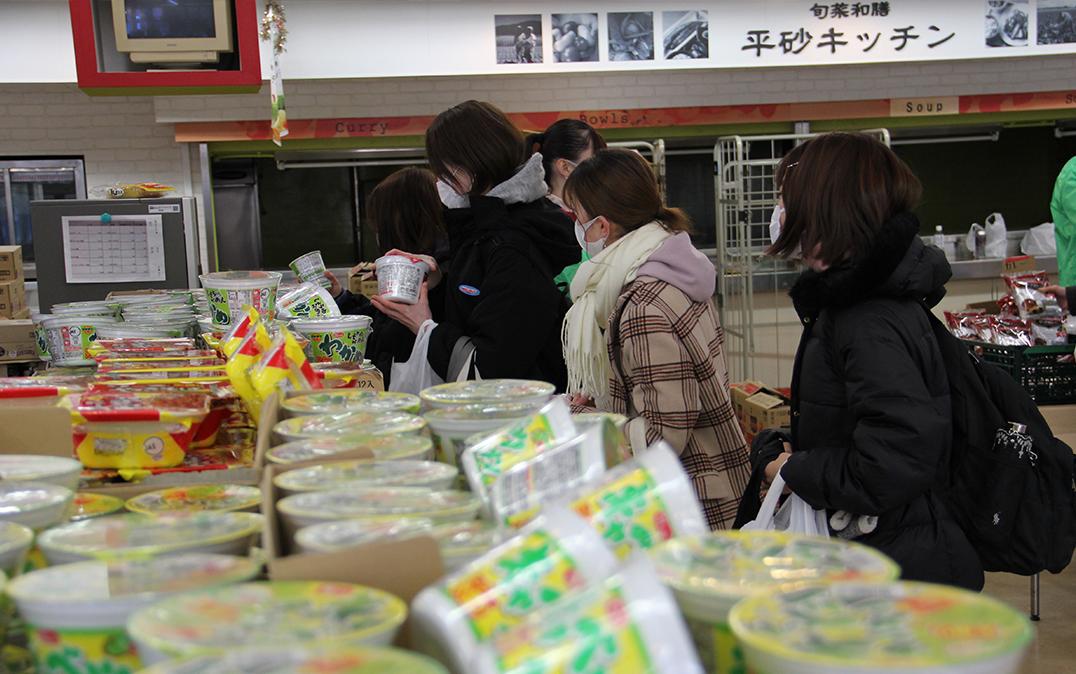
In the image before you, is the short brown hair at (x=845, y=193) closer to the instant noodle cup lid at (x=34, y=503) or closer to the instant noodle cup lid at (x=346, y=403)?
the instant noodle cup lid at (x=346, y=403)

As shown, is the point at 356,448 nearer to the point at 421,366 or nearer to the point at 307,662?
the point at 307,662

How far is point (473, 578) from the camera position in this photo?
0.83 m

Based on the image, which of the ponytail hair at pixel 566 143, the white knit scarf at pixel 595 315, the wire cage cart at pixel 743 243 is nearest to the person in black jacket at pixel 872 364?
the white knit scarf at pixel 595 315

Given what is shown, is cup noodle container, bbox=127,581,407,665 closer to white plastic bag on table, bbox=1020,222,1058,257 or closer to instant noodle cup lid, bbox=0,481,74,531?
instant noodle cup lid, bbox=0,481,74,531

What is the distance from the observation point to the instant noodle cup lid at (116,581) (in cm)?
89

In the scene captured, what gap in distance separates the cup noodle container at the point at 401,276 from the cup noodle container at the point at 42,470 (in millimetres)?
1456

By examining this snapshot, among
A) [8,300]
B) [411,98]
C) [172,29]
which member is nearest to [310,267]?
[172,29]

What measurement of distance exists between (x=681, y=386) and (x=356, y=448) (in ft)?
4.92

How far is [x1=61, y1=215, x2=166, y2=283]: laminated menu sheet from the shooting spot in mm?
5082

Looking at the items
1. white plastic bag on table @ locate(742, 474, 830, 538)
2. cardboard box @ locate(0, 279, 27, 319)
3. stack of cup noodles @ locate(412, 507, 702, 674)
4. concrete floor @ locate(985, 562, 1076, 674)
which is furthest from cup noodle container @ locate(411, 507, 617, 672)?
cardboard box @ locate(0, 279, 27, 319)

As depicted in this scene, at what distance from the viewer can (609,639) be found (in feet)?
2.28

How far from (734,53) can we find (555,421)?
6.76 m

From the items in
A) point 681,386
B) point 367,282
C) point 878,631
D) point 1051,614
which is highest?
point 367,282

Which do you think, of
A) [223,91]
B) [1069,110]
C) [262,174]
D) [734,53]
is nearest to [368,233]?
[262,174]
